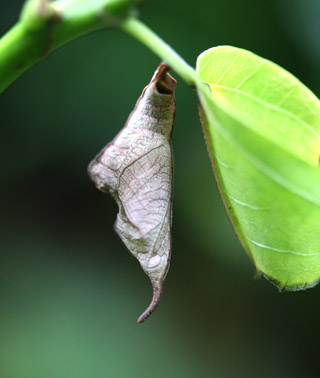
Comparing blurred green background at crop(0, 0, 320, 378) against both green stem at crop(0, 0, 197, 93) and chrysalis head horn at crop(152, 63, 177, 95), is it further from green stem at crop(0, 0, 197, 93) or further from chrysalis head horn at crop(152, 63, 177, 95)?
green stem at crop(0, 0, 197, 93)

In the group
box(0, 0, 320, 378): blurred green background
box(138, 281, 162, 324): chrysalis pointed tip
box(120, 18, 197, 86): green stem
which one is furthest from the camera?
box(0, 0, 320, 378): blurred green background

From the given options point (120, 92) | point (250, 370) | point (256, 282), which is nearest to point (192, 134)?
point (120, 92)

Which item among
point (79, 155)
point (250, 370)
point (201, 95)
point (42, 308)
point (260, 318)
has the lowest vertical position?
point (250, 370)

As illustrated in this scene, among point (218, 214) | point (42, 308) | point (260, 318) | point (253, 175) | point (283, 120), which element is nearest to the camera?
point (253, 175)

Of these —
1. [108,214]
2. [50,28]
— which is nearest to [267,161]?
[50,28]

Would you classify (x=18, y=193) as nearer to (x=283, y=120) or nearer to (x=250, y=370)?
(x=250, y=370)

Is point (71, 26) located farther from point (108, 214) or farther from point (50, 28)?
point (108, 214)

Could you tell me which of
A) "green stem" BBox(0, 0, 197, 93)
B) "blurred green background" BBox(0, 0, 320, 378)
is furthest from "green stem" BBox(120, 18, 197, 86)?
"blurred green background" BBox(0, 0, 320, 378)
